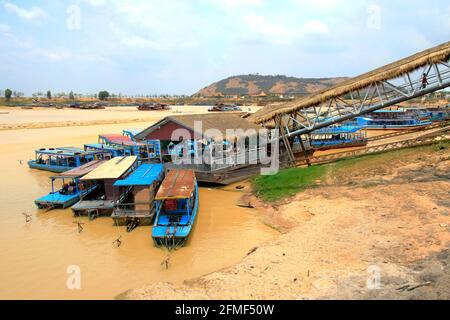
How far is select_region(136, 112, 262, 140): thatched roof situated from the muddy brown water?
377cm

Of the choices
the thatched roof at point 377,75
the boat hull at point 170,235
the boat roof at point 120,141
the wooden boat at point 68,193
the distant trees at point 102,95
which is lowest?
the boat hull at point 170,235

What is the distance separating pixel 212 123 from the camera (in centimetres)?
2067

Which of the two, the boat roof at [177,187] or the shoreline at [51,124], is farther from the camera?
A: the shoreline at [51,124]

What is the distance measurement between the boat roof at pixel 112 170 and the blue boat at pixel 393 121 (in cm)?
3259

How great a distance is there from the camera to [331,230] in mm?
11992

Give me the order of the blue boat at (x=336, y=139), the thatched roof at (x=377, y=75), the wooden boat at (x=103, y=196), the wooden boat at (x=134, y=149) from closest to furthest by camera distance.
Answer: the wooden boat at (x=103, y=196)
the thatched roof at (x=377, y=75)
the wooden boat at (x=134, y=149)
the blue boat at (x=336, y=139)

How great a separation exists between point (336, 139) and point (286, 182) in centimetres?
1600

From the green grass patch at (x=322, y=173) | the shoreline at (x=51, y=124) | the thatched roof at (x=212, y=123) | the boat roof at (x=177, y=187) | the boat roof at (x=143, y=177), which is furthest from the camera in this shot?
the shoreline at (x=51, y=124)

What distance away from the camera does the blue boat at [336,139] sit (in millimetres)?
30859

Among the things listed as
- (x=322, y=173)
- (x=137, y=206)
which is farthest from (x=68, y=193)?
(x=322, y=173)

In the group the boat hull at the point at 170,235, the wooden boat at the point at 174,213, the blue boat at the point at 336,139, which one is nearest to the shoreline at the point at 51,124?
the blue boat at the point at 336,139

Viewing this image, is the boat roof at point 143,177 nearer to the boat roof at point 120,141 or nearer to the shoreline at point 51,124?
the boat roof at point 120,141
